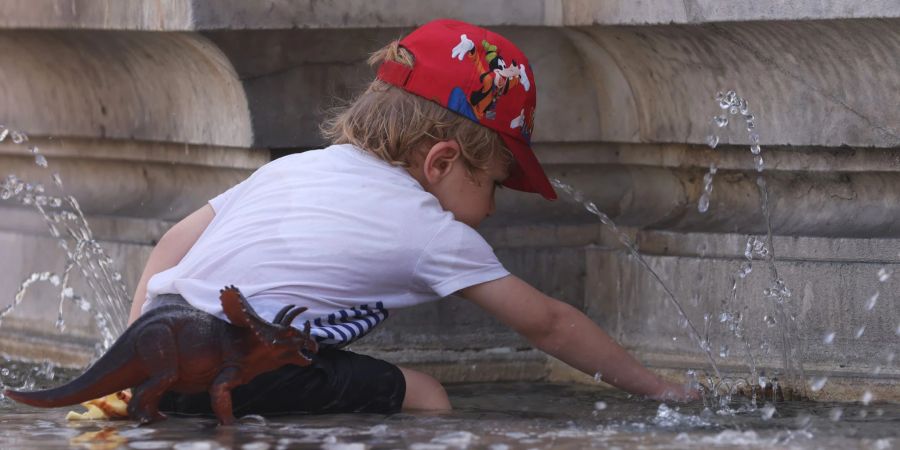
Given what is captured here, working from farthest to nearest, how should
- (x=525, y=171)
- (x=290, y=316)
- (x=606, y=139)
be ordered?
(x=606, y=139)
(x=525, y=171)
(x=290, y=316)

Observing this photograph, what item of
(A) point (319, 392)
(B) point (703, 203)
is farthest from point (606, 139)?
(A) point (319, 392)

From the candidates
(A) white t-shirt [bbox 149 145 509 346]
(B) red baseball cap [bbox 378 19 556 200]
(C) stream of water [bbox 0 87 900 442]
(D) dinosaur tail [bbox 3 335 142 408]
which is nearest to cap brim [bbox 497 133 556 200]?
(B) red baseball cap [bbox 378 19 556 200]

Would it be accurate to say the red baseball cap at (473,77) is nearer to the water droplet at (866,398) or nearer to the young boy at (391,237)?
the young boy at (391,237)

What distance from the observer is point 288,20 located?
3049 mm

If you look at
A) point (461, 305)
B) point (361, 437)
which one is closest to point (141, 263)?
point (461, 305)

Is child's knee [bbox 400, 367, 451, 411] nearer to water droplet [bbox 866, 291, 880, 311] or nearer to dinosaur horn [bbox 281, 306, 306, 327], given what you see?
dinosaur horn [bbox 281, 306, 306, 327]

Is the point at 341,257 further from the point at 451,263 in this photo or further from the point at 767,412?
the point at 767,412

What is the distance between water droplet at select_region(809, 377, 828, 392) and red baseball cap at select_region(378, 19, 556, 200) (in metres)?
0.71

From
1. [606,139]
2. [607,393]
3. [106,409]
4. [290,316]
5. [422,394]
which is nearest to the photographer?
[290,316]

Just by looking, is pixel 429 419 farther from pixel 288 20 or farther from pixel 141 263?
pixel 141 263

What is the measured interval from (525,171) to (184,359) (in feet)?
2.40

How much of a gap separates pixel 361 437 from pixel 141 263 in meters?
1.36

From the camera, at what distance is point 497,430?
2.33 meters

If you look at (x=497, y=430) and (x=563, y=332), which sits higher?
(x=563, y=332)
